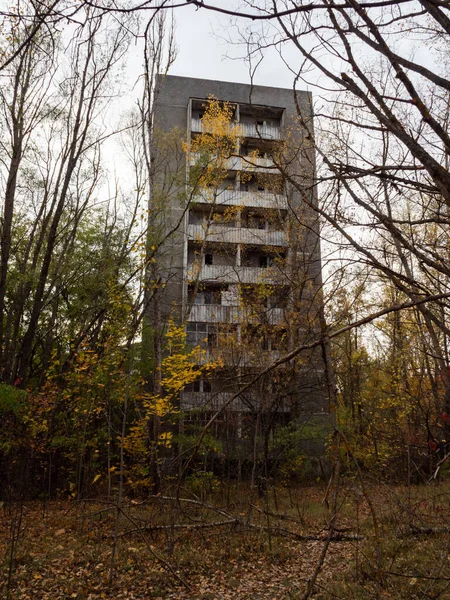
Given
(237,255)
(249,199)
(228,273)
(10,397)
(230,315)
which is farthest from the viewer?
(249,199)

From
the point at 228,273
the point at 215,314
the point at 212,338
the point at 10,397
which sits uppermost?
the point at 228,273

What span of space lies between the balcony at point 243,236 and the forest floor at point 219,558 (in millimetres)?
13381

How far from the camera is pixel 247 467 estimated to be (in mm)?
16656

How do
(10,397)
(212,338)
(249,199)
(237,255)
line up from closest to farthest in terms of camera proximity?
(10,397)
(212,338)
(237,255)
(249,199)

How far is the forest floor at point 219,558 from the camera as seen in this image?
18.9 ft

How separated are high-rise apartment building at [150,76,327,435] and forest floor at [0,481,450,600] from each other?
13.9 ft

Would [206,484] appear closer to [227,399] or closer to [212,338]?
[227,399]

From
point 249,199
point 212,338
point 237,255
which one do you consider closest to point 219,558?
point 212,338

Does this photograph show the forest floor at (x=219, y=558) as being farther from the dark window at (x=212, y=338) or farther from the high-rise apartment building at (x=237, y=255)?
the dark window at (x=212, y=338)

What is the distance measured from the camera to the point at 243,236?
70.3 feet

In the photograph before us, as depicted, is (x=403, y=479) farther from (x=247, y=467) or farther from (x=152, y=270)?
(x=152, y=270)

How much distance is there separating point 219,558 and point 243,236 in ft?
51.6

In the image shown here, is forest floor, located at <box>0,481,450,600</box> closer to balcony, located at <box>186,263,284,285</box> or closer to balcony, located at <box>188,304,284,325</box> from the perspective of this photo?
balcony, located at <box>188,304,284,325</box>

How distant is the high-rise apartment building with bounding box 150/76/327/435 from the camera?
50.5 feet
